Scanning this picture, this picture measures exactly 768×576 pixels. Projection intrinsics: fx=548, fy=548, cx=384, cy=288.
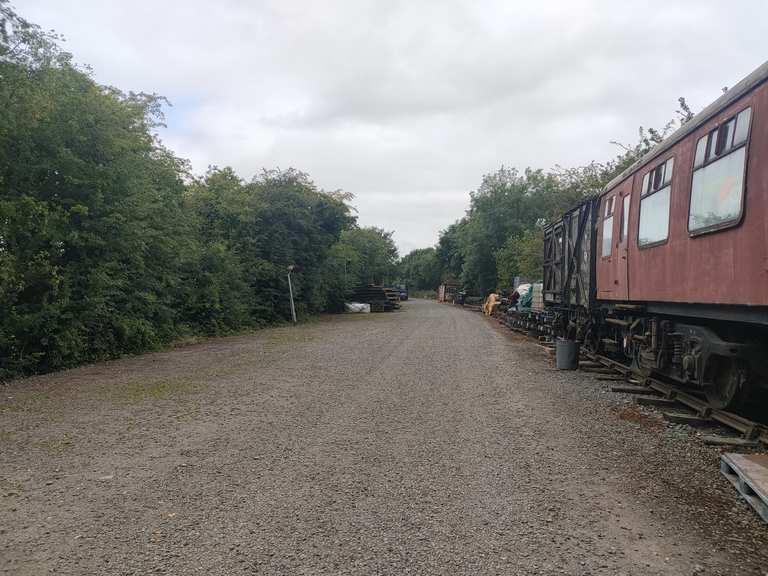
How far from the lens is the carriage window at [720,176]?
518 cm

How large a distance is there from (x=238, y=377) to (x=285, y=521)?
6.71m

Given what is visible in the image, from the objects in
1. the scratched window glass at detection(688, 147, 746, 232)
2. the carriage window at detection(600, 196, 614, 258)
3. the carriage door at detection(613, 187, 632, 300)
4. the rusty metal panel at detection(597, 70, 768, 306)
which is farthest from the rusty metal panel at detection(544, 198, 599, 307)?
the scratched window glass at detection(688, 147, 746, 232)

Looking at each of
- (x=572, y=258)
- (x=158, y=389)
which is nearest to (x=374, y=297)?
(x=572, y=258)

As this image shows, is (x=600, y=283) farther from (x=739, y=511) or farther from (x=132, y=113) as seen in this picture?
(x=132, y=113)

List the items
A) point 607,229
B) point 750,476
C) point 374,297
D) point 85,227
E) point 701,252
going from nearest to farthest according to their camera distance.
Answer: point 750,476
point 701,252
point 607,229
point 85,227
point 374,297

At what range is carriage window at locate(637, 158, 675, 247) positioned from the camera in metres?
7.18

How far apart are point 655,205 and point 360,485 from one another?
579cm

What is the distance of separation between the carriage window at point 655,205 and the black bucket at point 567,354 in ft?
10.6

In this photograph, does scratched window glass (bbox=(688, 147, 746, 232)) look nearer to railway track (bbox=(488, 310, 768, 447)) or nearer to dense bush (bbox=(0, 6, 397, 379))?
railway track (bbox=(488, 310, 768, 447))

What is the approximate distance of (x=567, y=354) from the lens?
1104 centimetres

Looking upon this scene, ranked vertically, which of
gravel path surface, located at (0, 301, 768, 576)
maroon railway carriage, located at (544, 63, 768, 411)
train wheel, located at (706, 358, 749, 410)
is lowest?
gravel path surface, located at (0, 301, 768, 576)

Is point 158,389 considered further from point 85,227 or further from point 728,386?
point 728,386

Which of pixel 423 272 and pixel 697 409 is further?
pixel 423 272

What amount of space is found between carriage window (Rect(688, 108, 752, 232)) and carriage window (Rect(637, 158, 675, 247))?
89cm
